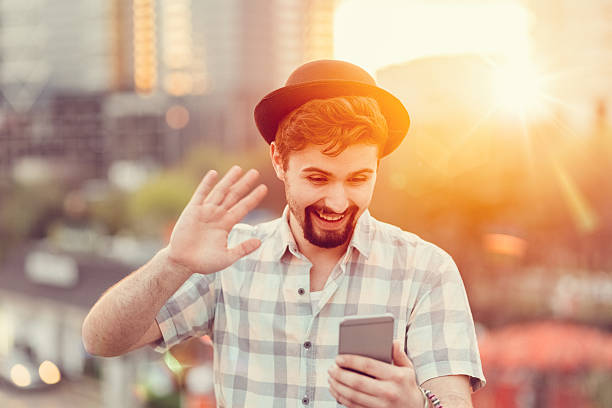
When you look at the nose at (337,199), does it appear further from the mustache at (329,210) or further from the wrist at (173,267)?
the wrist at (173,267)

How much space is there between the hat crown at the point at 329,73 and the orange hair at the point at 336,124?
0.24 ft

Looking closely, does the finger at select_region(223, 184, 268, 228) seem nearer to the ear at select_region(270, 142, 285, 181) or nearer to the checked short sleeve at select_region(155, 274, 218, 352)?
the ear at select_region(270, 142, 285, 181)

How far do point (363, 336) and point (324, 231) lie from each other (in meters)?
0.32

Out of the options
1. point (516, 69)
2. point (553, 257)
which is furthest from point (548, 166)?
point (516, 69)

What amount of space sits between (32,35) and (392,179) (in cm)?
4007

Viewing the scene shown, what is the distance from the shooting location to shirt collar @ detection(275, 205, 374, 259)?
1628mm

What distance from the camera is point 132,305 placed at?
1.50 meters

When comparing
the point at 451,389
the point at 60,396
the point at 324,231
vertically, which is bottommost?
the point at 60,396

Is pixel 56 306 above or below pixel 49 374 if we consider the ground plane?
above

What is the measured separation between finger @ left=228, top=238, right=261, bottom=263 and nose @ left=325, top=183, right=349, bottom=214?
0.18 metres

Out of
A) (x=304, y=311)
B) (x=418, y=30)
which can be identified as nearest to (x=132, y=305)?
(x=304, y=311)

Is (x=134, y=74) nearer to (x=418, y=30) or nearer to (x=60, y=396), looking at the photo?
(x=60, y=396)

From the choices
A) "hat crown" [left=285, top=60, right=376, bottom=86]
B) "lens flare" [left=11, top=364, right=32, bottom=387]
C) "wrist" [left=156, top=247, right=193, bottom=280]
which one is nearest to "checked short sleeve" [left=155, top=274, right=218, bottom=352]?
"wrist" [left=156, top=247, right=193, bottom=280]

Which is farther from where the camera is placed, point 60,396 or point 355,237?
point 60,396
